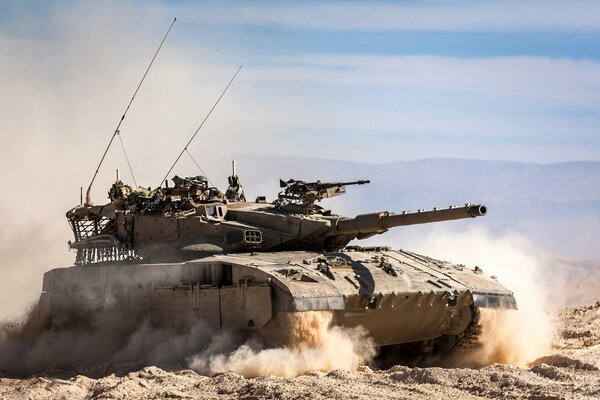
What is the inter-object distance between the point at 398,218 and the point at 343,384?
16.8 feet

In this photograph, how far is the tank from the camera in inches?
A: 802

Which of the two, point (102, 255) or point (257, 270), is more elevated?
point (102, 255)

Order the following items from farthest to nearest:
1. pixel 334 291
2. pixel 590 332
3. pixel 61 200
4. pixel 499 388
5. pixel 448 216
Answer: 1. pixel 61 200
2. pixel 590 332
3. pixel 448 216
4. pixel 334 291
5. pixel 499 388

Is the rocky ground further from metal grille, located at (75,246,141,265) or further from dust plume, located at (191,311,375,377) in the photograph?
metal grille, located at (75,246,141,265)

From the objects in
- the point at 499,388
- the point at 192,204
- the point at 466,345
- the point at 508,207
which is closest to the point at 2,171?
the point at 192,204

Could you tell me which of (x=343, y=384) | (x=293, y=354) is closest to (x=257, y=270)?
(x=293, y=354)

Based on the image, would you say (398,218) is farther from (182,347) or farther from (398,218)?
(182,347)

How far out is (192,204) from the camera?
23.4m

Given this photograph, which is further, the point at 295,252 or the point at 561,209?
the point at 561,209

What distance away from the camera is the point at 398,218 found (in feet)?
72.3

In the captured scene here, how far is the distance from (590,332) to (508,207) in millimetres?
92195

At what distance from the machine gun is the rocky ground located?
4.29 meters

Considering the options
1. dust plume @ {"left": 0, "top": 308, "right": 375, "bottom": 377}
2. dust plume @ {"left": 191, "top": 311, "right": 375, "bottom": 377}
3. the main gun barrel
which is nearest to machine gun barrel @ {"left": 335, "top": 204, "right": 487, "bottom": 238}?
the main gun barrel

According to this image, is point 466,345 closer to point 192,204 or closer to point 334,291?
point 334,291
